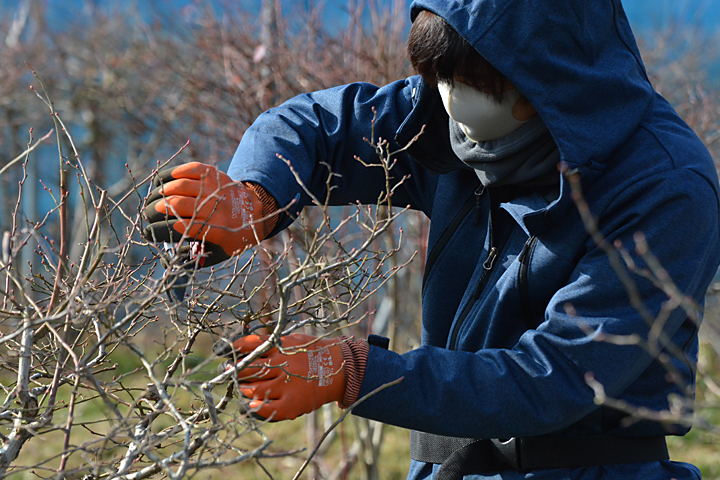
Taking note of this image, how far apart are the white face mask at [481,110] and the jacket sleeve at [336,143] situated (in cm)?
26

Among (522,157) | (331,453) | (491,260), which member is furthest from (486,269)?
(331,453)

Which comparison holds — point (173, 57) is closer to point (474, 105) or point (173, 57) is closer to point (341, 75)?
point (341, 75)

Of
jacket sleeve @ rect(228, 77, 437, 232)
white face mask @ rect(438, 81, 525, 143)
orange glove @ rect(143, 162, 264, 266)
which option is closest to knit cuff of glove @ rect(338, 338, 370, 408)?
orange glove @ rect(143, 162, 264, 266)

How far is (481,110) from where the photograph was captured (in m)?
1.43

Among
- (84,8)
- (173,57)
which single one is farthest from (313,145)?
(84,8)

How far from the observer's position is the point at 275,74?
3287 mm

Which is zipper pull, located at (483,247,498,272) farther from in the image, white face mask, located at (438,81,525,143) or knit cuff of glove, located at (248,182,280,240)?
knit cuff of glove, located at (248,182,280,240)

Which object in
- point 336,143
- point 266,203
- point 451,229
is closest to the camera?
point 266,203

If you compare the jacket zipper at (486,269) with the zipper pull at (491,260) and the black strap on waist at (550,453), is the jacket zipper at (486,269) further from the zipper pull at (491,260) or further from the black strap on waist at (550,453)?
the black strap on waist at (550,453)

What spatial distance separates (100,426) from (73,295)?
15.9 ft

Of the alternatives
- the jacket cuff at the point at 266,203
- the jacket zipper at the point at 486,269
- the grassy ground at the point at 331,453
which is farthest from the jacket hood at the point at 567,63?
the grassy ground at the point at 331,453

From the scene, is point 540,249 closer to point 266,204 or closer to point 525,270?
point 525,270

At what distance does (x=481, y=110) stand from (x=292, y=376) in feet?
2.31

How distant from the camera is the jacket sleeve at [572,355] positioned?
1.29 metres
